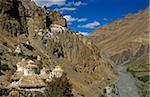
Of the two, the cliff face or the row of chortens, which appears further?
the cliff face

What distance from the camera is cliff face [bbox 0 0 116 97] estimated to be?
2036 inches

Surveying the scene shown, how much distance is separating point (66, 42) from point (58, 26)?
2.93 metres

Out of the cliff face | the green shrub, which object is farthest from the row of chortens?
the green shrub

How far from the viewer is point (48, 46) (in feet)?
203

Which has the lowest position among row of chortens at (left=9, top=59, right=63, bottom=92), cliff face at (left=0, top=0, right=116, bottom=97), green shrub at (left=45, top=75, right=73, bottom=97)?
green shrub at (left=45, top=75, right=73, bottom=97)

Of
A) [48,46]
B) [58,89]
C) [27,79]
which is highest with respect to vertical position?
[48,46]

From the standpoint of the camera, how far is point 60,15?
74500 millimetres

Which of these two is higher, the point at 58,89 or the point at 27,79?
the point at 27,79

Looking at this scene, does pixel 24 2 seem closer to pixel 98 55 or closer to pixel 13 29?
pixel 13 29

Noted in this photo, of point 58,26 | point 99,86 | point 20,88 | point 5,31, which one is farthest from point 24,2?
point 20,88

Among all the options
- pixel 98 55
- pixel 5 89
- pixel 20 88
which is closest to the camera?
pixel 5 89

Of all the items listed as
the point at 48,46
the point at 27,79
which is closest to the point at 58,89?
the point at 27,79

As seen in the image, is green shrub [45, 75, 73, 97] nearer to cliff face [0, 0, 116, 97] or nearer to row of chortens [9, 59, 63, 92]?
row of chortens [9, 59, 63, 92]

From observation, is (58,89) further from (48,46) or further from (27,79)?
(48,46)
